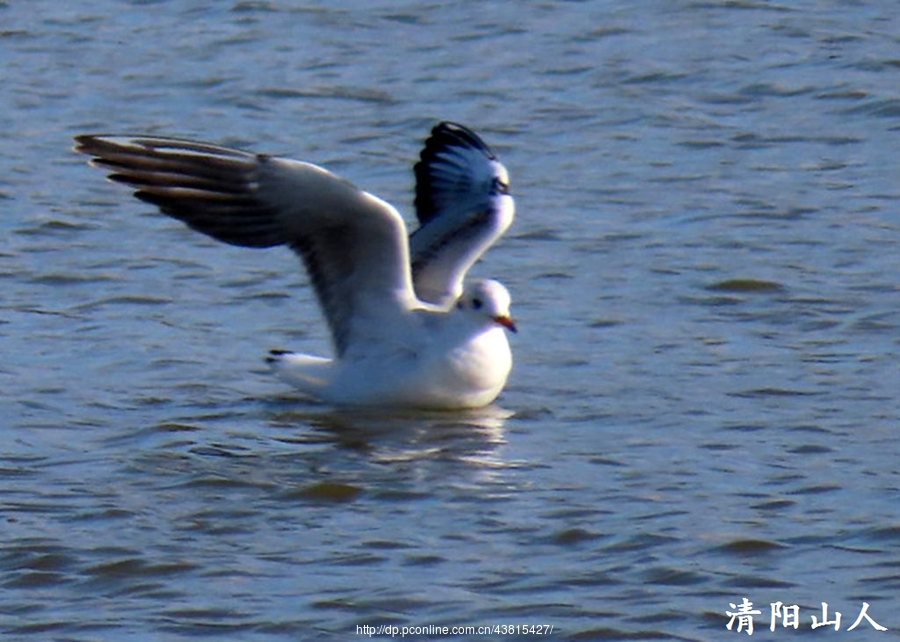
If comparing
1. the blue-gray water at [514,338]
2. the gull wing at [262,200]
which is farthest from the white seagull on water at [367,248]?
the blue-gray water at [514,338]

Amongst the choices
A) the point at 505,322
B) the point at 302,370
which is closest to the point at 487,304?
the point at 505,322

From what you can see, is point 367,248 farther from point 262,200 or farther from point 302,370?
point 302,370

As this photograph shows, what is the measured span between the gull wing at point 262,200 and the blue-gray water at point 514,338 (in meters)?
0.70

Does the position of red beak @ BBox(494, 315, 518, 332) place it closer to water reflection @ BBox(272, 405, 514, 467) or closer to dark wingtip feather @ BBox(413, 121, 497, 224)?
water reflection @ BBox(272, 405, 514, 467)

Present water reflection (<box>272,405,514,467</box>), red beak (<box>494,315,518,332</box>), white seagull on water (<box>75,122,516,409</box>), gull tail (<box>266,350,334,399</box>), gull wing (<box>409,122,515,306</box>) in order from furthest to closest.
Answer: gull wing (<box>409,122,515,306</box>)
gull tail (<box>266,350,334,399</box>)
red beak (<box>494,315,518,332</box>)
white seagull on water (<box>75,122,516,409</box>)
water reflection (<box>272,405,514,467</box>)

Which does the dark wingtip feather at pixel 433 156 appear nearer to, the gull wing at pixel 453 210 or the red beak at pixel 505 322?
A: the gull wing at pixel 453 210

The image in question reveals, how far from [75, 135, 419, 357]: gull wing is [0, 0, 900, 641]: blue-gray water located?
698mm

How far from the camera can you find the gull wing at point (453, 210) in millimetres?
9969

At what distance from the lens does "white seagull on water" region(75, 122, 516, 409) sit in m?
9.03

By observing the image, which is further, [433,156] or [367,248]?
[433,156]

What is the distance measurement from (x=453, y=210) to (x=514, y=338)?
660 millimetres

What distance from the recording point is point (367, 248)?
929cm

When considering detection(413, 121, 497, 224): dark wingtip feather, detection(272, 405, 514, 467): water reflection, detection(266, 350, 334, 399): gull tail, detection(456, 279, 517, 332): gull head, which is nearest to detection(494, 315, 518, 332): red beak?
detection(456, 279, 517, 332): gull head

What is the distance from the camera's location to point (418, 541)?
7605mm
